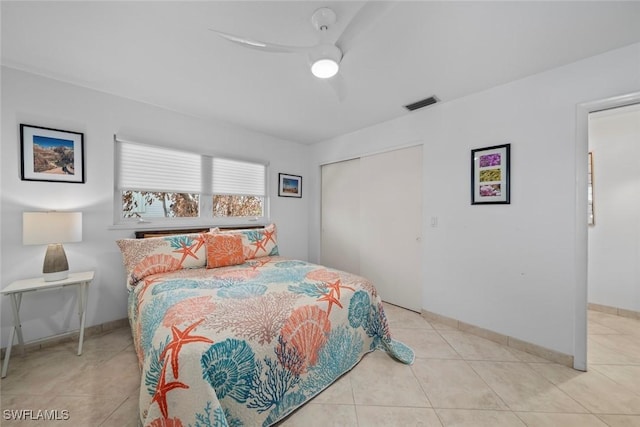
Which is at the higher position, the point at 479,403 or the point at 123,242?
the point at 123,242

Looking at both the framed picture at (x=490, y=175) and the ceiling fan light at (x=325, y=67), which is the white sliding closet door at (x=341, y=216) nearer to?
the framed picture at (x=490, y=175)

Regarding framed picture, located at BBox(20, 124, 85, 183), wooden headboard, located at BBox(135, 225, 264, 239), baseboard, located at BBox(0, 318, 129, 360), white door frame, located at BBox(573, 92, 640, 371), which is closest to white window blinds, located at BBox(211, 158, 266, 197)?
wooden headboard, located at BBox(135, 225, 264, 239)

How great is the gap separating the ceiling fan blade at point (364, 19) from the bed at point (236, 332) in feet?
5.37

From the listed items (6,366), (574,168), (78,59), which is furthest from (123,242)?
(574,168)

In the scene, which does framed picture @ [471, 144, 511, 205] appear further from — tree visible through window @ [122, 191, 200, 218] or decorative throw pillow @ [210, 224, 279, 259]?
tree visible through window @ [122, 191, 200, 218]

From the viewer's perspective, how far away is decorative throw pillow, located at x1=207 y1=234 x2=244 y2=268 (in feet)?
7.92

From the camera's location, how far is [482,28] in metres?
1.53

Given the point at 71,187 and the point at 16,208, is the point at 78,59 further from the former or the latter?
the point at 16,208

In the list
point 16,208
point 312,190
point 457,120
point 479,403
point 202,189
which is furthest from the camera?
point 312,190

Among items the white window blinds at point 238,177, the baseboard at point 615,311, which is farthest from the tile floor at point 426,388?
the white window blinds at point 238,177

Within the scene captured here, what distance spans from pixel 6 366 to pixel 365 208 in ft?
11.9

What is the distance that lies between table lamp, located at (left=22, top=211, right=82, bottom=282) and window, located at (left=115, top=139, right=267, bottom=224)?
55cm

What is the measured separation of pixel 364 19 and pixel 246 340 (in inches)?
70.2

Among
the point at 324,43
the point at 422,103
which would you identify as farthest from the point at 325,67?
the point at 422,103
